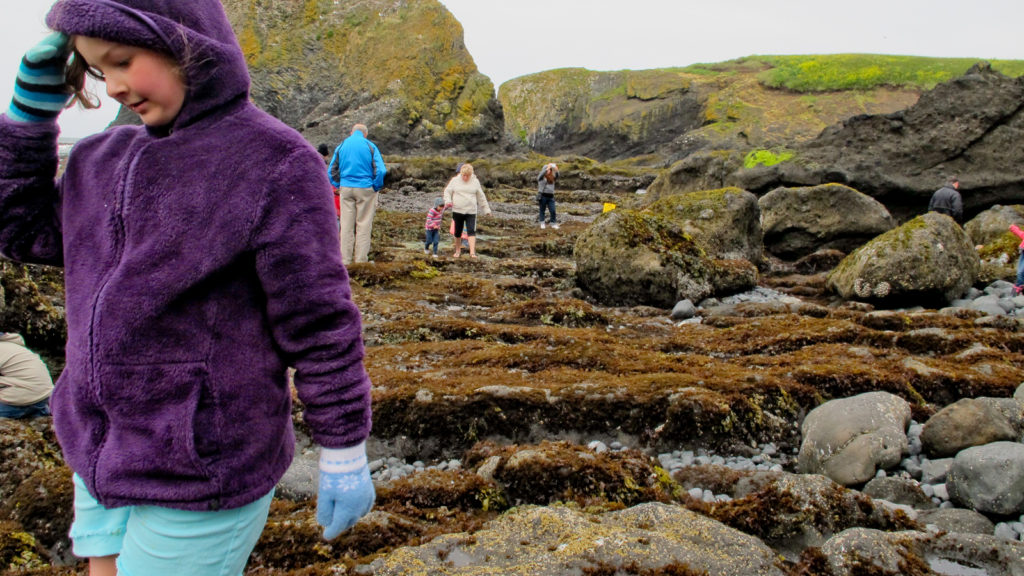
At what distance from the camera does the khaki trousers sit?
517 inches

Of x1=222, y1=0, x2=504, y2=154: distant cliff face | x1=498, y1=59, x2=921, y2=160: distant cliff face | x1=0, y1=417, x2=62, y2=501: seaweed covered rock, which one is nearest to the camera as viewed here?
x1=0, y1=417, x2=62, y2=501: seaweed covered rock

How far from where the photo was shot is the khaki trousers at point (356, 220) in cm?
1313

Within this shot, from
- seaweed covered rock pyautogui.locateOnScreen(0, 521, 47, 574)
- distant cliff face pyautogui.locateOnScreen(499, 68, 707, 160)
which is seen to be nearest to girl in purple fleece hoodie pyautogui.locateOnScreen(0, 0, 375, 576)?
seaweed covered rock pyautogui.locateOnScreen(0, 521, 47, 574)

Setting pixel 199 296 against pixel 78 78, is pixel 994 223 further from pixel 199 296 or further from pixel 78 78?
pixel 78 78

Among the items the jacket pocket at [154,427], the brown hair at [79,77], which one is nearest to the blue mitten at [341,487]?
the jacket pocket at [154,427]

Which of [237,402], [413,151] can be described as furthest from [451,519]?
[413,151]

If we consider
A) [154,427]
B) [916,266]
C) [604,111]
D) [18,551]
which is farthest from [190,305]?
[604,111]

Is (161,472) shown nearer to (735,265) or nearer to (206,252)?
(206,252)

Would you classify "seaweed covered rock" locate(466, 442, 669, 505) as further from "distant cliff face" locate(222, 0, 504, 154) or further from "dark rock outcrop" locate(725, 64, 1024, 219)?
"distant cliff face" locate(222, 0, 504, 154)

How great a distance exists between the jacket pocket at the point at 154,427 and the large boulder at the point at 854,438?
4.80m

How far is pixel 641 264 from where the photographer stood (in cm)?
1170

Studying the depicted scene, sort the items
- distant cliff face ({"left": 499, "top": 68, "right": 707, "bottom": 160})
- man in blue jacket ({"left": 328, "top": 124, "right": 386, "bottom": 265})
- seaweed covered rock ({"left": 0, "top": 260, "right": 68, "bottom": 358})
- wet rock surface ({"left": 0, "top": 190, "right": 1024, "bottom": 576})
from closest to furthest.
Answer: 1. wet rock surface ({"left": 0, "top": 190, "right": 1024, "bottom": 576})
2. seaweed covered rock ({"left": 0, "top": 260, "right": 68, "bottom": 358})
3. man in blue jacket ({"left": 328, "top": 124, "right": 386, "bottom": 265})
4. distant cliff face ({"left": 499, "top": 68, "right": 707, "bottom": 160})

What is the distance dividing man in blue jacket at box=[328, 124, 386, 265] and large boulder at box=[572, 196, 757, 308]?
4.21m

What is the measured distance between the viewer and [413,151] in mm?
62469
